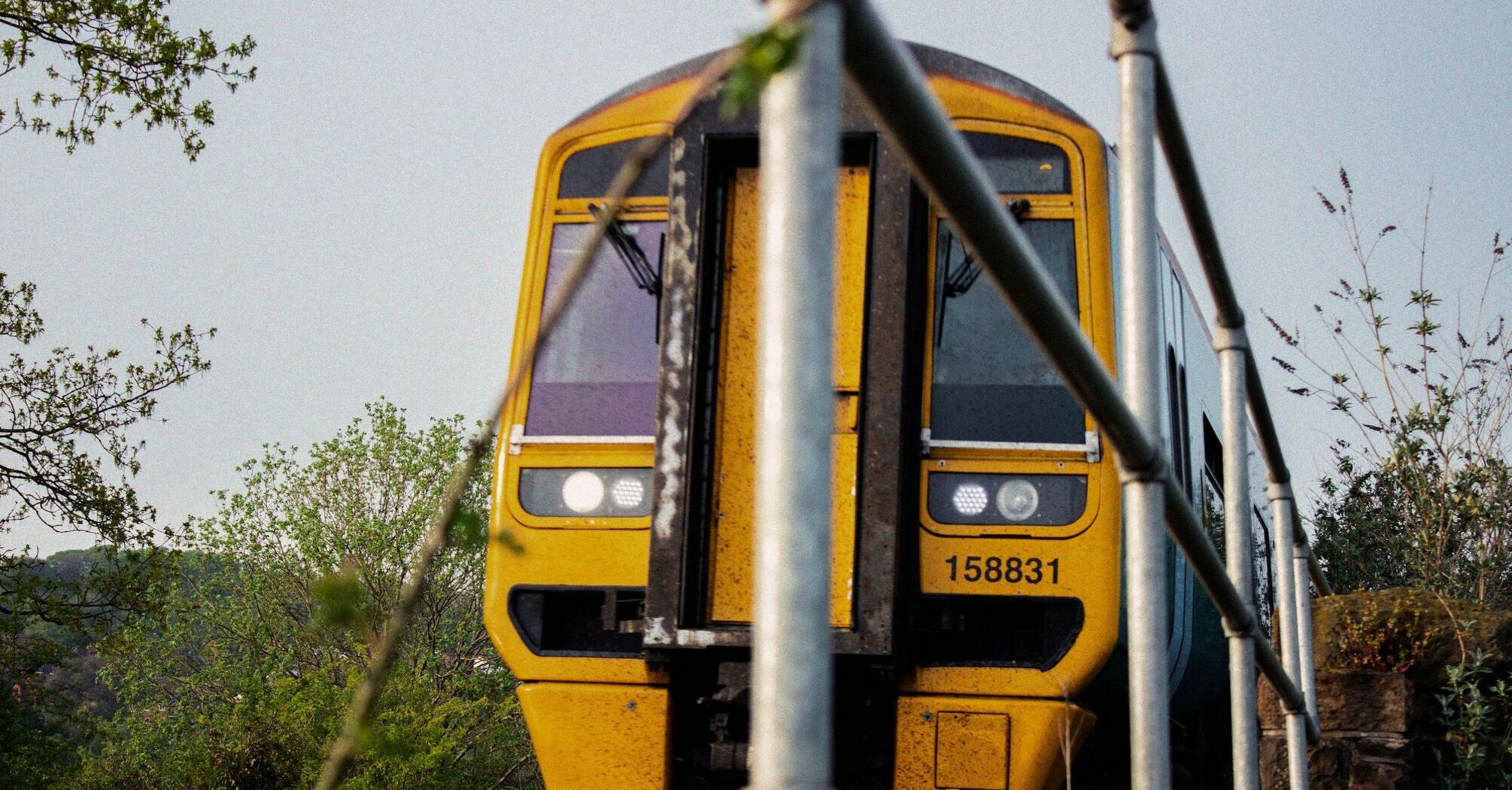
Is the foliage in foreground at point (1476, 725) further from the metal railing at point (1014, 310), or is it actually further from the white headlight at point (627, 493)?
the white headlight at point (627, 493)

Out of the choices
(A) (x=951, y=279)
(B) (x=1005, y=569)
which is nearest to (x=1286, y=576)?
(B) (x=1005, y=569)

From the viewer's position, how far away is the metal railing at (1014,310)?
995 mm

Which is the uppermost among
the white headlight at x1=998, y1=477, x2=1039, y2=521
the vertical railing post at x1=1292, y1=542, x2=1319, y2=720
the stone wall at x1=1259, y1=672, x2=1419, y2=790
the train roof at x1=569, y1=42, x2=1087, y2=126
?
the train roof at x1=569, y1=42, x2=1087, y2=126

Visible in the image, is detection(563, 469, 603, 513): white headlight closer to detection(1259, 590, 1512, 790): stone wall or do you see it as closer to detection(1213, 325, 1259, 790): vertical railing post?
detection(1259, 590, 1512, 790): stone wall

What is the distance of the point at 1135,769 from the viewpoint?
6.49 feet

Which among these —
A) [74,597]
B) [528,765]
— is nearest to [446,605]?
[528,765]

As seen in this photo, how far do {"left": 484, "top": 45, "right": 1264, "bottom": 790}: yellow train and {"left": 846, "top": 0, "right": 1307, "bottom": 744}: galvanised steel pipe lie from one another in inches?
103

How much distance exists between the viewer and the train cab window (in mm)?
5352

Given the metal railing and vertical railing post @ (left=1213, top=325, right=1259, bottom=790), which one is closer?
the metal railing

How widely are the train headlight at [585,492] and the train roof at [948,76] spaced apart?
4.10ft

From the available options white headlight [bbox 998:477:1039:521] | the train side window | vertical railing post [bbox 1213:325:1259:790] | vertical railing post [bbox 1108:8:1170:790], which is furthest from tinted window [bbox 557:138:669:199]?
vertical railing post [bbox 1108:8:1170:790]

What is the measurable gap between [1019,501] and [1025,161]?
112 centimetres

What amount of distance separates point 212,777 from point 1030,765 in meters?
12.9

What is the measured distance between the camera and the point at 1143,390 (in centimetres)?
211
